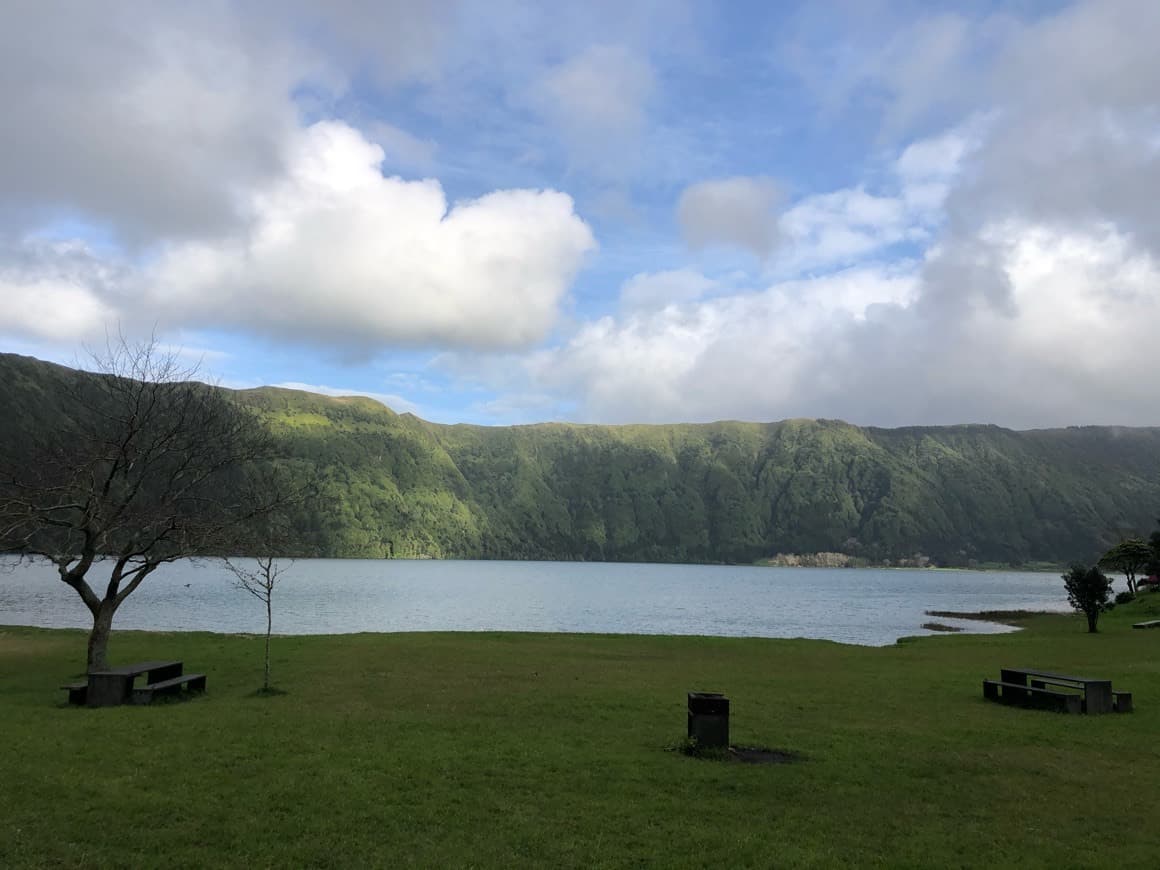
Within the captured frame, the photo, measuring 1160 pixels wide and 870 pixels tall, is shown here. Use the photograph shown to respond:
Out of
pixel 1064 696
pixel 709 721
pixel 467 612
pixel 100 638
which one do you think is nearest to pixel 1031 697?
pixel 1064 696

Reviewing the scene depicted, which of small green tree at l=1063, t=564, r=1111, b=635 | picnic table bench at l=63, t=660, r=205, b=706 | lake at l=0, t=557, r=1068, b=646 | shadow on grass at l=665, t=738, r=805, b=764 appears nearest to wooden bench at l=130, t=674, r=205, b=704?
picnic table bench at l=63, t=660, r=205, b=706

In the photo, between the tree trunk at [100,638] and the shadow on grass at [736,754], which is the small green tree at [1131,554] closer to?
the shadow on grass at [736,754]

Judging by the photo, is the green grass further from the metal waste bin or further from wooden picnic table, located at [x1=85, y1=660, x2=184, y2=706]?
the metal waste bin

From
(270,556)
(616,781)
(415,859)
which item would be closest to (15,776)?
(415,859)

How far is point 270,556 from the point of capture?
25.4m

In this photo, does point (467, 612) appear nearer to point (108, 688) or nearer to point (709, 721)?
point (108, 688)

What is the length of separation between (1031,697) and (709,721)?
1284cm

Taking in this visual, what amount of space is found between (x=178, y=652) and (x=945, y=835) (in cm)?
3073

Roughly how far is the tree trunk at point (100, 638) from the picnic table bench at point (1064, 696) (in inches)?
1078

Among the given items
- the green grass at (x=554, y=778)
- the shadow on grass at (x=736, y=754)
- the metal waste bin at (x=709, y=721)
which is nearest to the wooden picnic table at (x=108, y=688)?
the green grass at (x=554, y=778)

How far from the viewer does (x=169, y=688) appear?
20.4m

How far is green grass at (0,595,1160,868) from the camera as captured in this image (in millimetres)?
9969

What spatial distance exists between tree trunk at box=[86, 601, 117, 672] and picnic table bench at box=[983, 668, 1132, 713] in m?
27.4

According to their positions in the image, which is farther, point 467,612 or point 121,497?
point 467,612
